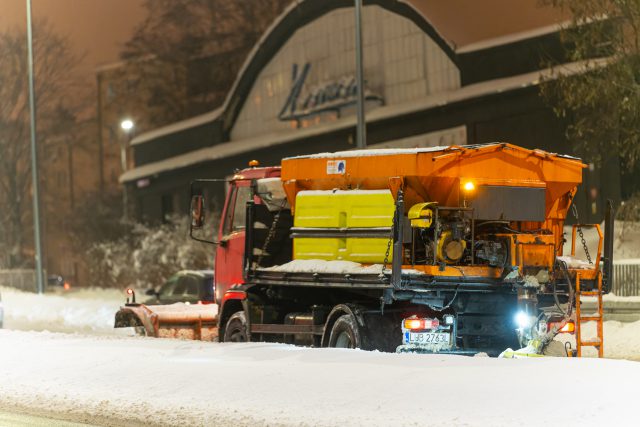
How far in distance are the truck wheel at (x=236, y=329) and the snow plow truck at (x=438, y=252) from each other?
118cm

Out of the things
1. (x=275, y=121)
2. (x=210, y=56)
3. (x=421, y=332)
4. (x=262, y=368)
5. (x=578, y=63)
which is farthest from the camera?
(x=210, y=56)

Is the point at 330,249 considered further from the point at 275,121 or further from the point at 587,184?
the point at 275,121

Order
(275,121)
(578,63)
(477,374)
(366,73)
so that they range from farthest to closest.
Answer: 1. (275,121)
2. (366,73)
3. (578,63)
4. (477,374)

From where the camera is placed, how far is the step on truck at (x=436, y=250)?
49.6 ft

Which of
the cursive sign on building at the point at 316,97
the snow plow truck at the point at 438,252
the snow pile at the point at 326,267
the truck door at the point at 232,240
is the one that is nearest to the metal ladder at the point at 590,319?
the snow plow truck at the point at 438,252

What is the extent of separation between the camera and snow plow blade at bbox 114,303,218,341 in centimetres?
2050

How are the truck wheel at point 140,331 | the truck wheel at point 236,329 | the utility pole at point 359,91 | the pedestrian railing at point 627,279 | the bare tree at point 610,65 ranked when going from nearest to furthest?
the truck wheel at point 236,329
the truck wheel at point 140,331
the utility pole at point 359,91
the pedestrian railing at point 627,279
the bare tree at point 610,65

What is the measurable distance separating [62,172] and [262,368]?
290 ft

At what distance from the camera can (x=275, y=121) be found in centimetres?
5381

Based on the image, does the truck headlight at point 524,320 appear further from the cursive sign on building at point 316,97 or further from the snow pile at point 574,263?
the cursive sign on building at point 316,97

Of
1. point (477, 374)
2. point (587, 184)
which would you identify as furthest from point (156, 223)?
point (477, 374)

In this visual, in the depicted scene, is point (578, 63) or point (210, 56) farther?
point (210, 56)

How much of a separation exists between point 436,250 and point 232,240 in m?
4.92

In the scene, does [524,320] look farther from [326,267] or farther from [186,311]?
[186,311]
